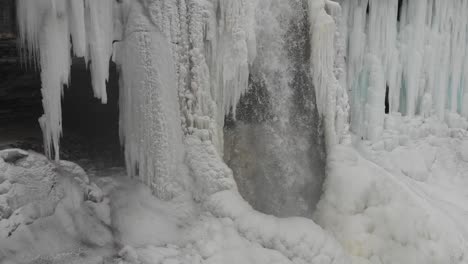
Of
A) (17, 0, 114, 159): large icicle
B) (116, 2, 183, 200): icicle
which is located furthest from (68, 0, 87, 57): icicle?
(116, 2, 183, 200): icicle

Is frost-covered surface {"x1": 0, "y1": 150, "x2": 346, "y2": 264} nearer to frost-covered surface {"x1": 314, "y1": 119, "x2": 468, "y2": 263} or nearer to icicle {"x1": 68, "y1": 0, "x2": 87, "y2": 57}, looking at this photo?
frost-covered surface {"x1": 314, "y1": 119, "x2": 468, "y2": 263}

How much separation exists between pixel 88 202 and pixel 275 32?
2.95 metres

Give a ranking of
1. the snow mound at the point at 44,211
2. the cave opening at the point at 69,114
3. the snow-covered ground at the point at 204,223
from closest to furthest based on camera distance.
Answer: the snow mound at the point at 44,211
the snow-covered ground at the point at 204,223
the cave opening at the point at 69,114

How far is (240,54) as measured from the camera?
5840mm

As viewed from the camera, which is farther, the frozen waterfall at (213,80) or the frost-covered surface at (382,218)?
the frost-covered surface at (382,218)

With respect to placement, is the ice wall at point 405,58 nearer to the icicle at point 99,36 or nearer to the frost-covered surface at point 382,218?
the frost-covered surface at point 382,218

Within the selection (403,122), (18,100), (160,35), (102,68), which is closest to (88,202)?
(102,68)

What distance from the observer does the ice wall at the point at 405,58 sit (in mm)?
8531

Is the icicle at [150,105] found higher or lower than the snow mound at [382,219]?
higher

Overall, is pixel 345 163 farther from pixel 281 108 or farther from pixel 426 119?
pixel 426 119

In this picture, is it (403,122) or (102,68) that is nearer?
(102,68)

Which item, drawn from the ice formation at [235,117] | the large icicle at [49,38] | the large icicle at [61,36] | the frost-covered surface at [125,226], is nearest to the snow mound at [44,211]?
the frost-covered surface at [125,226]

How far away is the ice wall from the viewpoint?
853 centimetres

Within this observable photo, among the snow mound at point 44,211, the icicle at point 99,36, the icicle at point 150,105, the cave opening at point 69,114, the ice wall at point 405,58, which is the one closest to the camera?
the snow mound at point 44,211
